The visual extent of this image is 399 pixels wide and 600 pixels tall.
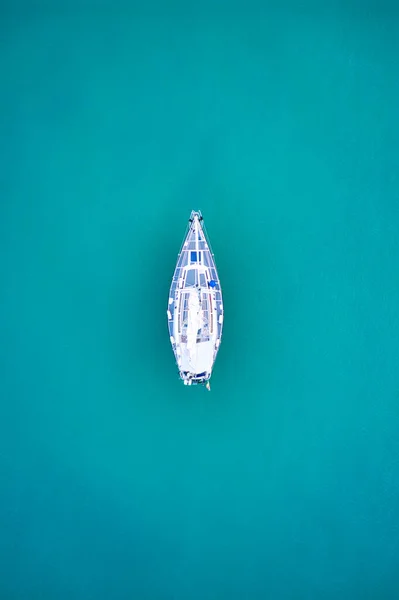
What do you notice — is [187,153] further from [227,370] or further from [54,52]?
[227,370]

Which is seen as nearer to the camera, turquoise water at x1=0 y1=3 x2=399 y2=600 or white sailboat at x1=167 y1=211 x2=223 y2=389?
white sailboat at x1=167 y1=211 x2=223 y2=389

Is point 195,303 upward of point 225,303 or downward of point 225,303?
downward

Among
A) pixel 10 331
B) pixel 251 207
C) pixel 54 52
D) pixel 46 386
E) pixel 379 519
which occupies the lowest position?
pixel 379 519

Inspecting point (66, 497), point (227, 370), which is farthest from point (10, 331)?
point (227, 370)

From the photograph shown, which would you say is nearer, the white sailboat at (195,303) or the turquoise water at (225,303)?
the white sailboat at (195,303)
